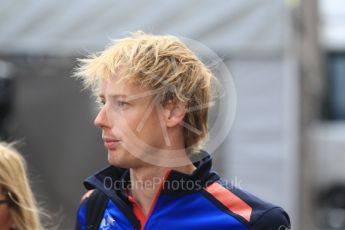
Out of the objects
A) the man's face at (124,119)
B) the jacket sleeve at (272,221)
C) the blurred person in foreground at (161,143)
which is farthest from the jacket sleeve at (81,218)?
the jacket sleeve at (272,221)

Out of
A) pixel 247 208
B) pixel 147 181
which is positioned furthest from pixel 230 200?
pixel 147 181

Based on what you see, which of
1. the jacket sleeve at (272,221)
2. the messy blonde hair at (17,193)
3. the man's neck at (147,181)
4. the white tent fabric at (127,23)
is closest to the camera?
the jacket sleeve at (272,221)

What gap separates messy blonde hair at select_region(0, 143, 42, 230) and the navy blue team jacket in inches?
16.3

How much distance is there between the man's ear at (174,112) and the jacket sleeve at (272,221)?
0.41m

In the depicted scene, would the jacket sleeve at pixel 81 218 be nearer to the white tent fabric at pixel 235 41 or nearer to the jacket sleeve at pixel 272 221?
the jacket sleeve at pixel 272 221

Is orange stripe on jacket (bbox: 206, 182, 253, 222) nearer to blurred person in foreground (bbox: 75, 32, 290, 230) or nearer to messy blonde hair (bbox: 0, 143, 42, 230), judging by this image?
blurred person in foreground (bbox: 75, 32, 290, 230)

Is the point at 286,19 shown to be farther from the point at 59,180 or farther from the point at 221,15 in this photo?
the point at 59,180

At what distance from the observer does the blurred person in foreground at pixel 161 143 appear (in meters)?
2.29

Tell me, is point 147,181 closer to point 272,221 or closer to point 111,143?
point 111,143

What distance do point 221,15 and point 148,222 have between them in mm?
3101

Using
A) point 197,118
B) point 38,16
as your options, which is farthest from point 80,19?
point 197,118

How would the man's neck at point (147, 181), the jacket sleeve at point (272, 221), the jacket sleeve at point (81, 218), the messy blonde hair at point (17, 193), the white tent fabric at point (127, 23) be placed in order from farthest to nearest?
1. the white tent fabric at point (127, 23)
2. the messy blonde hair at point (17, 193)
3. the jacket sleeve at point (81, 218)
4. the man's neck at point (147, 181)
5. the jacket sleeve at point (272, 221)

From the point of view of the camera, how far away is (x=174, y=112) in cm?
237

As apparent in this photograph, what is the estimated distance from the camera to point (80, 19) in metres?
5.38
